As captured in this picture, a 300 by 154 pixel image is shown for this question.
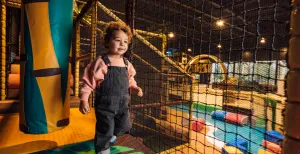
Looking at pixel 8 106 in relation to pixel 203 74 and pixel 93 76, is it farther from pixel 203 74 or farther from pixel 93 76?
pixel 203 74

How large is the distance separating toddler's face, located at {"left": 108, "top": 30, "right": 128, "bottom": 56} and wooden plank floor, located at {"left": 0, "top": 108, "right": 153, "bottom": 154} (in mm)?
771

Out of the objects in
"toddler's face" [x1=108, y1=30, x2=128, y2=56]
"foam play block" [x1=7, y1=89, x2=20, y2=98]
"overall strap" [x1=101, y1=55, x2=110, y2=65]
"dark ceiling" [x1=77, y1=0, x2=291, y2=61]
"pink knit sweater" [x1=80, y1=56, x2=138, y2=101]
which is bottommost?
"foam play block" [x1=7, y1=89, x2=20, y2=98]

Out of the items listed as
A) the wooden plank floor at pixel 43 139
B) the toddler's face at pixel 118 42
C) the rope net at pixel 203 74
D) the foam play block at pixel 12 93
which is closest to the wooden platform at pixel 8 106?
the wooden plank floor at pixel 43 139

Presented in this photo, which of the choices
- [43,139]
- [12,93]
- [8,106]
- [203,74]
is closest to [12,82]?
[12,93]

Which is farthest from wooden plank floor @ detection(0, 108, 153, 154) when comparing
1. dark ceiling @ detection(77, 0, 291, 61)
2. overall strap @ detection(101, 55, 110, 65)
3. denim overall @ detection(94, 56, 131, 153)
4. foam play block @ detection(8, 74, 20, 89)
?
dark ceiling @ detection(77, 0, 291, 61)

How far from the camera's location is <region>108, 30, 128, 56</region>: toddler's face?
1.15 metres

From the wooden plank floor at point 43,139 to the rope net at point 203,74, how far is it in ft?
1.64

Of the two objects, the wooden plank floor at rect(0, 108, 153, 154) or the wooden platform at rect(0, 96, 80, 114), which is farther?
the wooden platform at rect(0, 96, 80, 114)

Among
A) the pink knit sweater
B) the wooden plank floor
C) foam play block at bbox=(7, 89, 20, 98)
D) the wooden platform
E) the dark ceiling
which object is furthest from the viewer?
foam play block at bbox=(7, 89, 20, 98)

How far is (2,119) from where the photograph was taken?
1852mm

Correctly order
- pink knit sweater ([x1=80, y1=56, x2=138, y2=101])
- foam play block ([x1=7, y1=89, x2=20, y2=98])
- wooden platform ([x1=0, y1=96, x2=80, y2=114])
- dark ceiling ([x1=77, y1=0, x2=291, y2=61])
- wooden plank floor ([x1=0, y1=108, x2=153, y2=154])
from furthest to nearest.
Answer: foam play block ([x1=7, y1=89, x2=20, y2=98]) < wooden platform ([x1=0, y1=96, x2=80, y2=114]) < wooden plank floor ([x1=0, y1=108, x2=153, y2=154]) < pink knit sweater ([x1=80, y1=56, x2=138, y2=101]) < dark ceiling ([x1=77, y1=0, x2=291, y2=61])

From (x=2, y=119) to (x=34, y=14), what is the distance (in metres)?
1.39

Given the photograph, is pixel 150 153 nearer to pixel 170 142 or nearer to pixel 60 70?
pixel 60 70

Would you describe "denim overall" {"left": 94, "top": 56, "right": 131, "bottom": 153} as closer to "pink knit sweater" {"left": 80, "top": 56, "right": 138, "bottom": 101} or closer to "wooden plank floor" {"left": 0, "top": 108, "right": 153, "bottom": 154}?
"pink knit sweater" {"left": 80, "top": 56, "right": 138, "bottom": 101}
